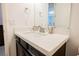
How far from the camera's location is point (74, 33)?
31.0 inches

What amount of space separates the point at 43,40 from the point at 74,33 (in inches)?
10.8

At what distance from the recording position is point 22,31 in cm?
86

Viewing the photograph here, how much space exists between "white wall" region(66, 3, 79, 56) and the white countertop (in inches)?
2.0

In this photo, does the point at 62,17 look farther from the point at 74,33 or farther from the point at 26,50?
the point at 26,50

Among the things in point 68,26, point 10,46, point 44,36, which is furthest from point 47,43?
point 10,46

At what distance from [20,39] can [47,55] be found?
34 cm

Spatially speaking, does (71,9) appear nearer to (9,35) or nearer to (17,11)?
(17,11)

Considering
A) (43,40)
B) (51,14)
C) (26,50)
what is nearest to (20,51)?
(26,50)

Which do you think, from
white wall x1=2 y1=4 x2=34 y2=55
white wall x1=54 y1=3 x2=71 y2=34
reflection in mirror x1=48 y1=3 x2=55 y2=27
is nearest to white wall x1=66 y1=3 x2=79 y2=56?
white wall x1=54 y1=3 x2=71 y2=34

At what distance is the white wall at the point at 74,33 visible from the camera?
2.52 ft

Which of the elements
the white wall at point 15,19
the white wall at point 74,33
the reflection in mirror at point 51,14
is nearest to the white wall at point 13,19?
the white wall at point 15,19

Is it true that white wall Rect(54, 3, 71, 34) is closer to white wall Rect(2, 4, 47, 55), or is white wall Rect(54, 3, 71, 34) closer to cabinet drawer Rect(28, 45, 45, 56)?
white wall Rect(2, 4, 47, 55)

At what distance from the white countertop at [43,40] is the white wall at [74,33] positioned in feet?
0.17

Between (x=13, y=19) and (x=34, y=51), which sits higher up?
(x=13, y=19)
